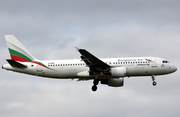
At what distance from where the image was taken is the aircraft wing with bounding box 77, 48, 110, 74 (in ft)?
171

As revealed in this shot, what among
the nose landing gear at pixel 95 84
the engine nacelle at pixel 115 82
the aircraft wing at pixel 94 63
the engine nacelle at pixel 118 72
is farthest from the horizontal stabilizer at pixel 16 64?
the engine nacelle at pixel 115 82

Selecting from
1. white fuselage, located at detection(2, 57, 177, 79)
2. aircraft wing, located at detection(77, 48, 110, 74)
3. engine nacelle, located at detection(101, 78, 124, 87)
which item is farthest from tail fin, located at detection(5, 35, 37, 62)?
engine nacelle, located at detection(101, 78, 124, 87)

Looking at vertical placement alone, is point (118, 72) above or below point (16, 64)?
below

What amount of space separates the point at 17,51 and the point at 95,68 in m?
13.2

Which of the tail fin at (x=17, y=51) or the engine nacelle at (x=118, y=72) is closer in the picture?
the engine nacelle at (x=118, y=72)

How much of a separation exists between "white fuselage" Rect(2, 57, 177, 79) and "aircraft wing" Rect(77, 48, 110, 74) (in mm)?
1060

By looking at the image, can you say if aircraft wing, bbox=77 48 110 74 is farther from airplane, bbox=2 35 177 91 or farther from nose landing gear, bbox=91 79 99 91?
nose landing gear, bbox=91 79 99 91

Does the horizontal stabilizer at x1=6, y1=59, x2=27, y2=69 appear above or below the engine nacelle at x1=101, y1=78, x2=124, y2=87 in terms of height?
above

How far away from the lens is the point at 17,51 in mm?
58156

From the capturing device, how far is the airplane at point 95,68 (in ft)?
178

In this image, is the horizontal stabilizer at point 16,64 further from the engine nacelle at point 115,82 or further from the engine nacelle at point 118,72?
the engine nacelle at point 115,82

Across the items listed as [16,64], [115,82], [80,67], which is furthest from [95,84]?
[16,64]

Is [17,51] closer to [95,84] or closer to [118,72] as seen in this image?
[95,84]

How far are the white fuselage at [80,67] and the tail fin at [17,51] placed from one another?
5.02 ft
